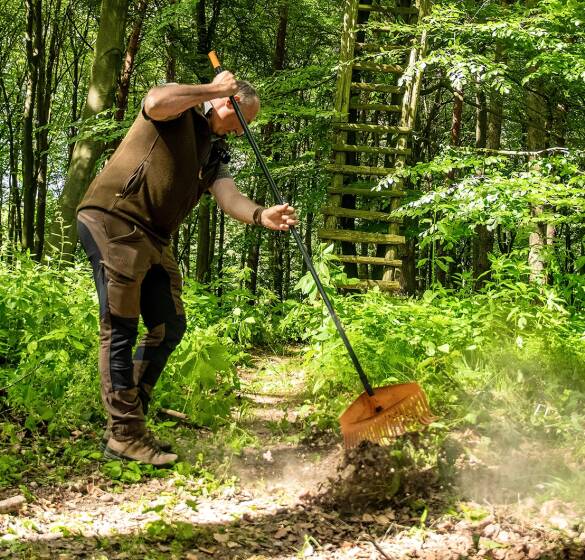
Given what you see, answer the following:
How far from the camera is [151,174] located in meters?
3.28

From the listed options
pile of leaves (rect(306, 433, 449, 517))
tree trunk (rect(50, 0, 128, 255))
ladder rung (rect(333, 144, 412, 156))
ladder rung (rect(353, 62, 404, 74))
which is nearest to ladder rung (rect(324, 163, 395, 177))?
ladder rung (rect(333, 144, 412, 156))

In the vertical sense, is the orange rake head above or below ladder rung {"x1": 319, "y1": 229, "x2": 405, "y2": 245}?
below

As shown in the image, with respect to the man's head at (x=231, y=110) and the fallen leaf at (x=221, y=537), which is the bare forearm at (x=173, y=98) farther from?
the fallen leaf at (x=221, y=537)

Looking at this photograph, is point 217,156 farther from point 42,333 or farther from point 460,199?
point 460,199

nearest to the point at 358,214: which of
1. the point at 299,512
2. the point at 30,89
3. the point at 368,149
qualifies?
the point at 368,149

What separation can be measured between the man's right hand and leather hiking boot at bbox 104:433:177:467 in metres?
1.95

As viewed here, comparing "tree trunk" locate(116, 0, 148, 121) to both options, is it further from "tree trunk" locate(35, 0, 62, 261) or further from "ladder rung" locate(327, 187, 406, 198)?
"ladder rung" locate(327, 187, 406, 198)

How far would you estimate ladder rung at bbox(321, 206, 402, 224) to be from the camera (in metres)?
8.41

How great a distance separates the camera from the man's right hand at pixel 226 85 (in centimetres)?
319

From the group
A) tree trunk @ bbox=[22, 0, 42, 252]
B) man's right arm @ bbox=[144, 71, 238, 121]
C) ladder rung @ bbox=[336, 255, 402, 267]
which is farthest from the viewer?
tree trunk @ bbox=[22, 0, 42, 252]

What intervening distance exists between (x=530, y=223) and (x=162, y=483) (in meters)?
4.16

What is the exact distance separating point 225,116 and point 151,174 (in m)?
0.58

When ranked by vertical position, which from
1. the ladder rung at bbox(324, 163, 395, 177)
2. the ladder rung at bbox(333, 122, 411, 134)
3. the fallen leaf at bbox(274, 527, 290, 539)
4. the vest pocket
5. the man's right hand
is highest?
the ladder rung at bbox(333, 122, 411, 134)

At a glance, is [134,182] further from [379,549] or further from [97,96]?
[97,96]
